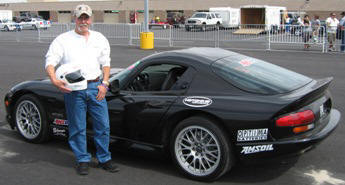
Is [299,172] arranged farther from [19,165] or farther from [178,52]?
[19,165]

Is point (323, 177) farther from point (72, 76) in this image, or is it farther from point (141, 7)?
point (141, 7)

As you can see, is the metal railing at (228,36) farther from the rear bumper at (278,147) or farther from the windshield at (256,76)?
the rear bumper at (278,147)

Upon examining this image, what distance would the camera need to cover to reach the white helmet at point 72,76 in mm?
4121

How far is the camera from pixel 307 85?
4.37 meters

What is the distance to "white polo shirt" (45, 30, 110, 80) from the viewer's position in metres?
4.21

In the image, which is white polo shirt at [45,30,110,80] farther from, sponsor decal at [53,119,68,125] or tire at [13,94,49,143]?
tire at [13,94,49,143]

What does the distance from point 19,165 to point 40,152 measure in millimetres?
417

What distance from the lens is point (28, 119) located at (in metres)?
5.30

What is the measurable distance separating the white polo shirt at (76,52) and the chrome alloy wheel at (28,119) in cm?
122

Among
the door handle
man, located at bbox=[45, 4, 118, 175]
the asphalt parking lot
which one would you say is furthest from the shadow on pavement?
the door handle

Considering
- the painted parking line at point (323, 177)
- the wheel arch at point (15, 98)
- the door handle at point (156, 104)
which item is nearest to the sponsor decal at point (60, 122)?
the wheel arch at point (15, 98)

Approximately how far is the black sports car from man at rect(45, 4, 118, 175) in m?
0.29

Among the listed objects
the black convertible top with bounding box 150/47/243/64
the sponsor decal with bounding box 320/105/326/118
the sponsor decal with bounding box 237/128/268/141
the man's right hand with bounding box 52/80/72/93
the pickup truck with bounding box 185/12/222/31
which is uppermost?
the pickup truck with bounding box 185/12/222/31

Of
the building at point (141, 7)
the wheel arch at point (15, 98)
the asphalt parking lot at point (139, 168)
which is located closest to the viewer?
the asphalt parking lot at point (139, 168)
